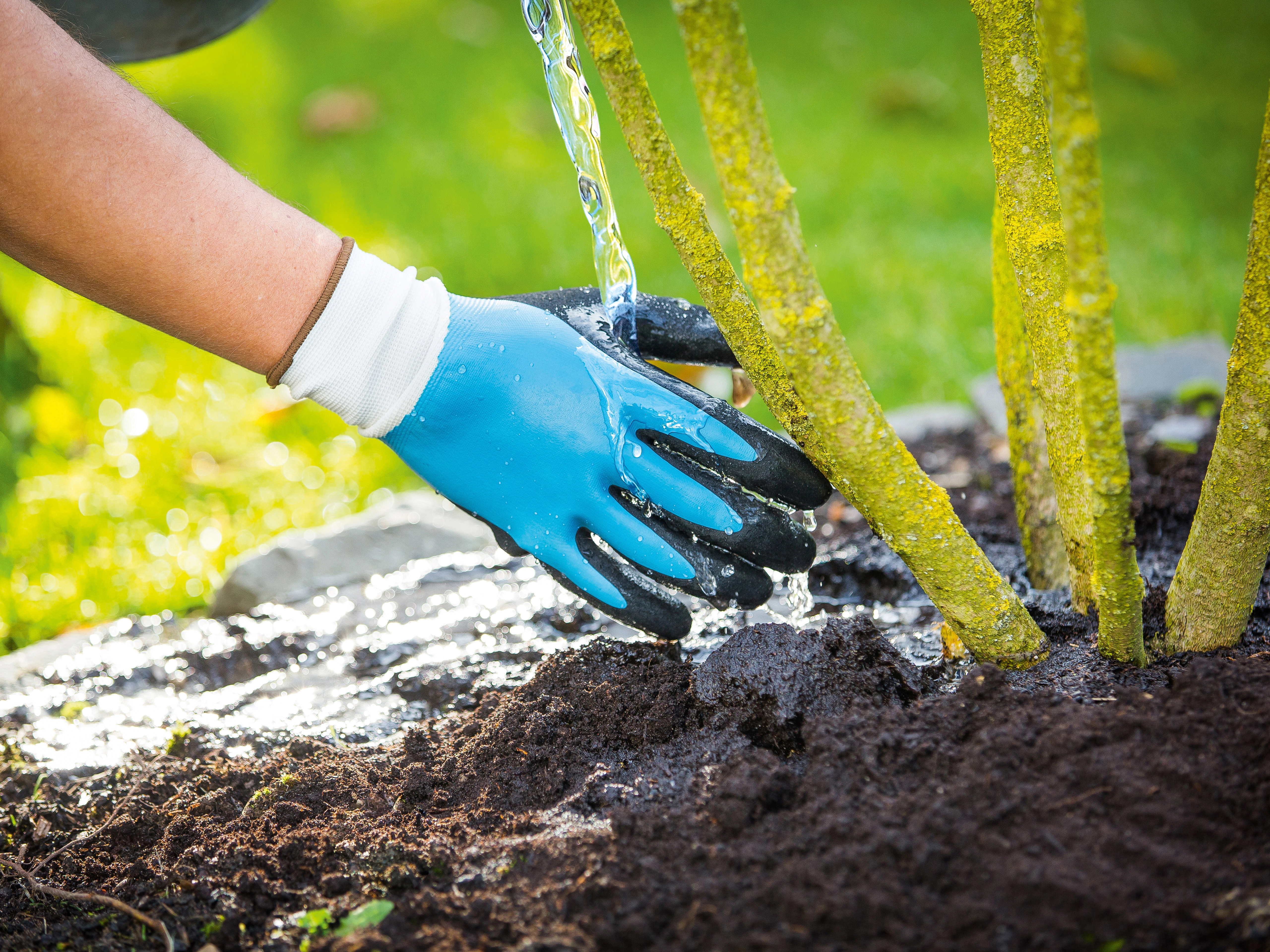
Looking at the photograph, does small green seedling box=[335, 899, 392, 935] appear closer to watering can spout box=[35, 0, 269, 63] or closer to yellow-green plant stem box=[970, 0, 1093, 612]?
yellow-green plant stem box=[970, 0, 1093, 612]

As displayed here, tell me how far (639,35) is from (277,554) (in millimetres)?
5612

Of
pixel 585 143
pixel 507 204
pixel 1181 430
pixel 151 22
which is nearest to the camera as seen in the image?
pixel 585 143

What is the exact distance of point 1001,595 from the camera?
1271 millimetres

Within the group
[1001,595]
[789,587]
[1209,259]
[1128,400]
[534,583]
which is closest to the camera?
[1001,595]

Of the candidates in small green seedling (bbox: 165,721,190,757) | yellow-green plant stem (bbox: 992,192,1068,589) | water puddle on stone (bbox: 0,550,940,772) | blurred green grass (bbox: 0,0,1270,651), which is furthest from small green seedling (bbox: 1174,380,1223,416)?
small green seedling (bbox: 165,721,190,757)

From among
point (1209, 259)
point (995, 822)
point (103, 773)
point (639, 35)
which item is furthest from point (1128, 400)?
point (639, 35)

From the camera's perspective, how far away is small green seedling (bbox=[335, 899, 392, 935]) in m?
1.05

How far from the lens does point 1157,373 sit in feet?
9.07

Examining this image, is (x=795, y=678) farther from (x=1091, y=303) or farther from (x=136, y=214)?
(x=136, y=214)

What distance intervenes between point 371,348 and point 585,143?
51 cm

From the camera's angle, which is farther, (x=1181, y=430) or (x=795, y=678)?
(x=1181, y=430)

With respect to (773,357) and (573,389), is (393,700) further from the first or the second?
(773,357)

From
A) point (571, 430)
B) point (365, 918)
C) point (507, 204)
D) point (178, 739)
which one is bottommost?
point (365, 918)

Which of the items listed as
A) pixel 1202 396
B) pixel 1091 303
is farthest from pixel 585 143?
pixel 1202 396
